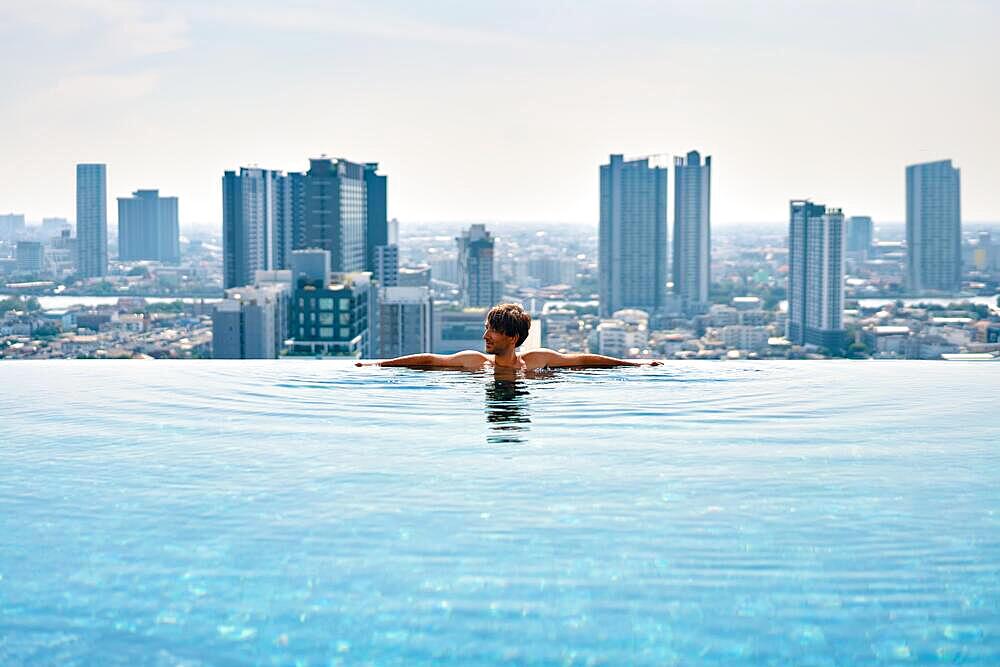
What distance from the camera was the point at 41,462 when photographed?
3.42 m

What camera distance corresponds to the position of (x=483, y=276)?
61625 millimetres

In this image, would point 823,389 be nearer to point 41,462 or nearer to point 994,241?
point 41,462

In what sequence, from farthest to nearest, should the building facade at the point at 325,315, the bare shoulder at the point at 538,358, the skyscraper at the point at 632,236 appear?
1. the skyscraper at the point at 632,236
2. the building facade at the point at 325,315
3. the bare shoulder at the point at 538,358

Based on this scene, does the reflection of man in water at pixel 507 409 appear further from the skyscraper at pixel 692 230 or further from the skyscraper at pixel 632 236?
the skyscraper at pixel 632 236

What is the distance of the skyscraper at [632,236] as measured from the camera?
6531 cm

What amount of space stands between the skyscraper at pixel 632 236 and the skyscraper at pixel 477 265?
7138 millimetres

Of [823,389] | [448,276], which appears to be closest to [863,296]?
[448,276]

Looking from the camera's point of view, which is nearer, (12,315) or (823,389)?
(823,389)

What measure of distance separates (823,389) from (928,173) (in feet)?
190

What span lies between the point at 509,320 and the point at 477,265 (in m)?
56.7

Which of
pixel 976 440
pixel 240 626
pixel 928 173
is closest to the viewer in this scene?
pixel 240 626

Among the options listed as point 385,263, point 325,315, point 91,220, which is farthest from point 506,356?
point 385,263

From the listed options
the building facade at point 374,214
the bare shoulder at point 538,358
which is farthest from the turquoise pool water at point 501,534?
the building facade at point 374,214

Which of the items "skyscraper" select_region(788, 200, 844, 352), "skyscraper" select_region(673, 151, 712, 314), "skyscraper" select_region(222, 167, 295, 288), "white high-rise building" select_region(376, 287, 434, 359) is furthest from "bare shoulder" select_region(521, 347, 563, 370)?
"skyscraper" select_region(673, 151, 712, 314)
